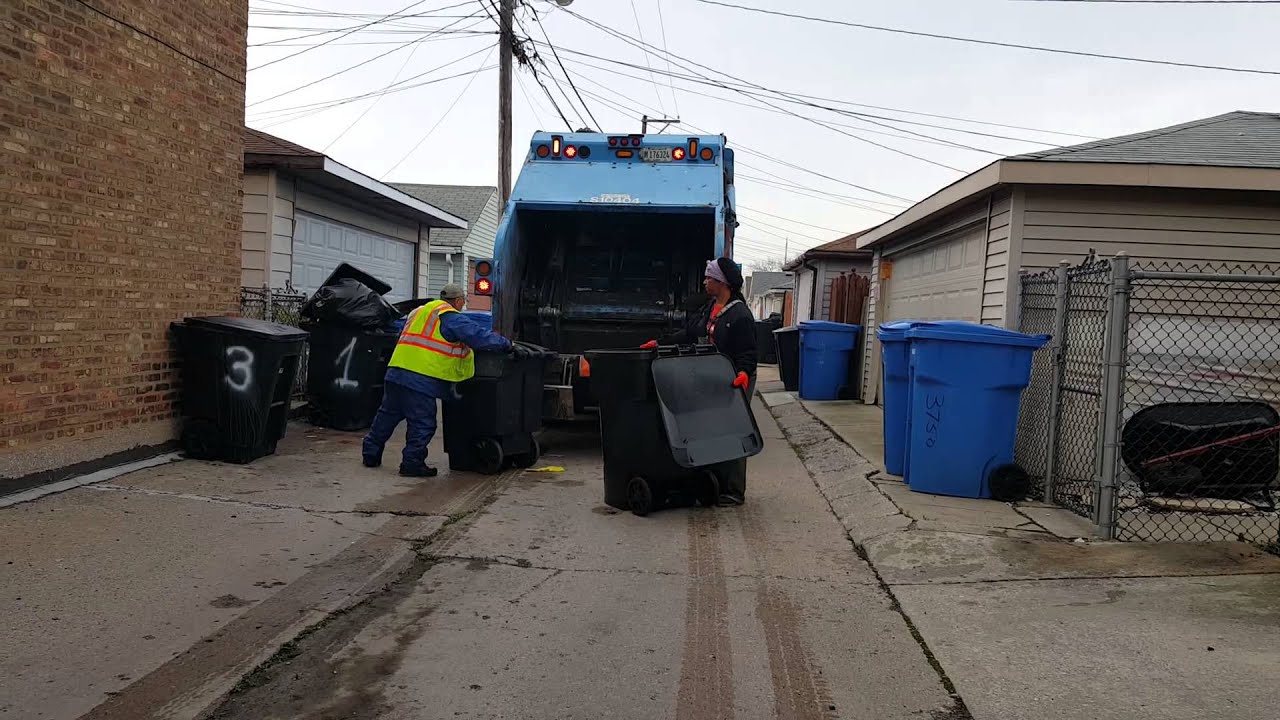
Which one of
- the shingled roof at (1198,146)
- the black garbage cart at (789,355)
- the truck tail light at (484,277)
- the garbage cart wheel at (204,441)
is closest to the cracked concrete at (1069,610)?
the shingled roof at (1198,146)

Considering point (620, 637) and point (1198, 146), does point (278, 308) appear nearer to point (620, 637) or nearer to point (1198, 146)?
point (620, 637)

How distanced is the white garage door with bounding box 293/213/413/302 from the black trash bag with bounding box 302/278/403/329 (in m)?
2.93

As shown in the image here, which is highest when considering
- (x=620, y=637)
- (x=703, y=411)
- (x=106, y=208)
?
(x=106, y=208)

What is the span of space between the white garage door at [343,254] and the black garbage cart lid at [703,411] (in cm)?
734

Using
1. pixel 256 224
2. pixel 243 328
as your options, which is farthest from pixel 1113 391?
pixel 256 224

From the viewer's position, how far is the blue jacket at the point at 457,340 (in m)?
7.06

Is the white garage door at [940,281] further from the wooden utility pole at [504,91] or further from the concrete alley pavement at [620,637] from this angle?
the wooden utility pole at [504,91]

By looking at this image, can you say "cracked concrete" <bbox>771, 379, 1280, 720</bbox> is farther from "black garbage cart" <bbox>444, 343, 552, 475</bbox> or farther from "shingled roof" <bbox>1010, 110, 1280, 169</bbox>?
"shingled roof" <bbox>1010, 110, 1280, 169</bbox>

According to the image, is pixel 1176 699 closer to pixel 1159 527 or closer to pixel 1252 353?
pixel 1159 527

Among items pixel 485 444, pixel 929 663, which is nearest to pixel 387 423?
pixel 485 444

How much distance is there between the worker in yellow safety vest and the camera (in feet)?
23.3

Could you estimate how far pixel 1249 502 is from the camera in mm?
5996

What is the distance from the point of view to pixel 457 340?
7141 millimetres

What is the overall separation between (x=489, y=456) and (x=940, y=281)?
Result: 19.2 ft
